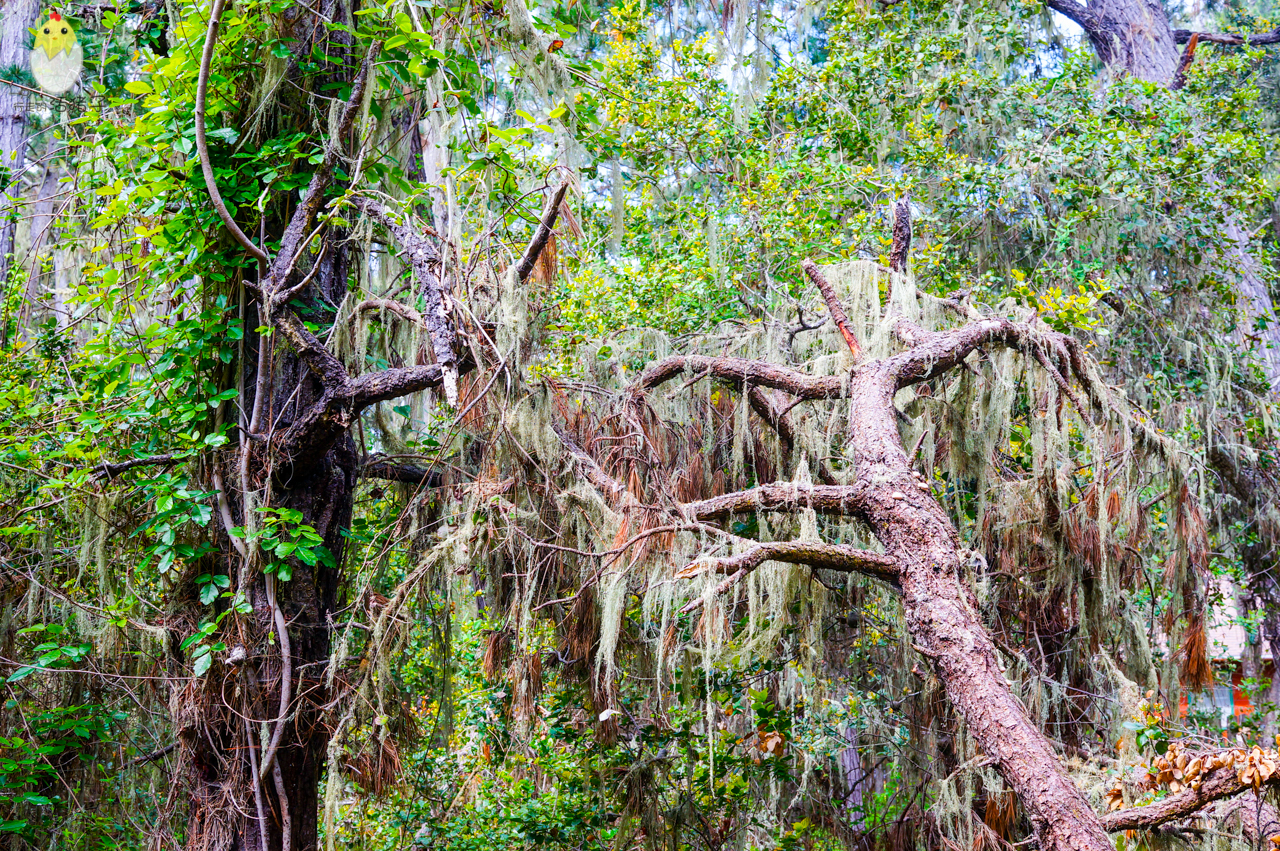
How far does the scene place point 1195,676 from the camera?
3787 mm

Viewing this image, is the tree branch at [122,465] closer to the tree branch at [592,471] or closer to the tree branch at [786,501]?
the tree branch at [592,471]

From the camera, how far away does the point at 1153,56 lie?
710cm

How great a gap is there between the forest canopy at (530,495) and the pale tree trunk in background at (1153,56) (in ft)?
4.41

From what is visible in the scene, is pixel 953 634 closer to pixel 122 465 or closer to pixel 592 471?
pixel 592 471

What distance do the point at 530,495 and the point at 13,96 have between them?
4423mm

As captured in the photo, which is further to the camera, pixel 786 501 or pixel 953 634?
pixel 786 501

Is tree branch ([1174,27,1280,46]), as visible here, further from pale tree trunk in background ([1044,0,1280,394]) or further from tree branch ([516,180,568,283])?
tree branch ([516,180,568,283])

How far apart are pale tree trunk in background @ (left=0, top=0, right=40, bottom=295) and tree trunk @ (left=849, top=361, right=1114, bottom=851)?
186 inches

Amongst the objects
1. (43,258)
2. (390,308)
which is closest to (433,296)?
(390,308)

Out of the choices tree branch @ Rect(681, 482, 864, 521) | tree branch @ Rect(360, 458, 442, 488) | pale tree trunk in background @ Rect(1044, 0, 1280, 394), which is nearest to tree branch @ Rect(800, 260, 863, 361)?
tree branch @ Rect(681, 482, 864, 521)

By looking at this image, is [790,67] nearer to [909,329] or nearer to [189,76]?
[909,329]

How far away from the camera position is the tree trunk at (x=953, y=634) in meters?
2.24

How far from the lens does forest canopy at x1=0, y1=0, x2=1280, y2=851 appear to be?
116 inches

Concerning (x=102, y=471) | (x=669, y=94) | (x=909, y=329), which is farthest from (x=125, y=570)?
(x=669, y=94)
